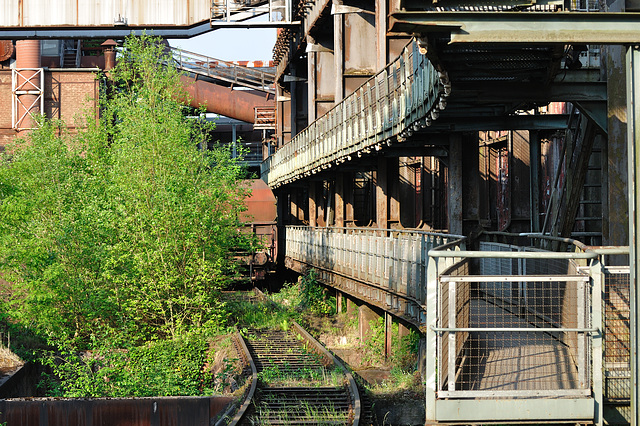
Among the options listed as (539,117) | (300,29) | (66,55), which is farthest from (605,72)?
(66,55)

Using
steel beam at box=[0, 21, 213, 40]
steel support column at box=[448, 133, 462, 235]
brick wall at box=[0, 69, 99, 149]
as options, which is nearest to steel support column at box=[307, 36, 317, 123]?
steel beam at box=[0, 21, 213, 40]

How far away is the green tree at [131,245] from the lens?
1842 centimetres

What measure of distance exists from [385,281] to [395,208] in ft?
18.2

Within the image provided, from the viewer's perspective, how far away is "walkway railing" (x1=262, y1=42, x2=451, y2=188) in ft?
41.4

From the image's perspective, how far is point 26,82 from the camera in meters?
40.9

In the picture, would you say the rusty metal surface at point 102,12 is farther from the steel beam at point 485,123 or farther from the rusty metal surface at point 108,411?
the rusty metal surface at point 108,411

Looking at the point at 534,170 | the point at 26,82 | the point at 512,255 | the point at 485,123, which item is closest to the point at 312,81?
the point at 534,170

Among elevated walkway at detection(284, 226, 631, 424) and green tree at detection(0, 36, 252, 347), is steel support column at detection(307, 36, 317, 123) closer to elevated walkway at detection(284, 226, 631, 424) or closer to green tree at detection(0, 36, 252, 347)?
green tree at detection(0, 36, 252, 347)

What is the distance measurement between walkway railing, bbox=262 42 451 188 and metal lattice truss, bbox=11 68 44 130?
58.9 feet

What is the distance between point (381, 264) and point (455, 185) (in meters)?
2.45

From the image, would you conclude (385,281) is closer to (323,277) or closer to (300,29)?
(323,277)

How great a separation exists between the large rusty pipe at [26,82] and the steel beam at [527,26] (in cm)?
3837

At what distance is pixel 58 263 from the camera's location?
61.2 ft

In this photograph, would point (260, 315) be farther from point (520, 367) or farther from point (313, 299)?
point (520, 367)
